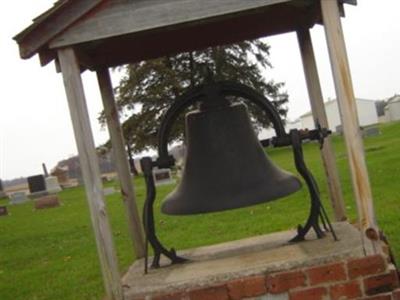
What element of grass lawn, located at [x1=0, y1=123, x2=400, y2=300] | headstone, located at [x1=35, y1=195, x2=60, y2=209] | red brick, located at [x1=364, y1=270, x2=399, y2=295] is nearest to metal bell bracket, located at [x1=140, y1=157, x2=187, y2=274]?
red brick, located at [x1=364, y1=270, x2=399, y2=295]

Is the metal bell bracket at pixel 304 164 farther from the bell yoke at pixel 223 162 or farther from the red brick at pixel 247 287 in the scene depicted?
the red brick at pixel 247 287

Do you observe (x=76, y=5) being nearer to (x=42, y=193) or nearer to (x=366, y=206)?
(x=366, y=206)

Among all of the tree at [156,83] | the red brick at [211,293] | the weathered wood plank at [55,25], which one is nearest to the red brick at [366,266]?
the red brick at [211,293]

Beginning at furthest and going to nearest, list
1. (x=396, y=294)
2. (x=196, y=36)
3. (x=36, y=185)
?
(x=36, y=185) < (x=196, y=36) < (x=396, y=294)

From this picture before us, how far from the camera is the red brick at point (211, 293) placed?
3.57 metres

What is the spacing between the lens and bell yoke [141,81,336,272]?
13.5 feet

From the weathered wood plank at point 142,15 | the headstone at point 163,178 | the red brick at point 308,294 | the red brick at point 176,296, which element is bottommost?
the headstone at point 163,178

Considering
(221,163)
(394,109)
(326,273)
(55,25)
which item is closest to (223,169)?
(221,163)

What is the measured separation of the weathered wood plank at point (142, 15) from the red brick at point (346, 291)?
1723 millimetres

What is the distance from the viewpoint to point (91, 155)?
3.68 m

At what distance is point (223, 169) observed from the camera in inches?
166

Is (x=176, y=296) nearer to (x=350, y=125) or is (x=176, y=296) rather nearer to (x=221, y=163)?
(x=221, y=163)

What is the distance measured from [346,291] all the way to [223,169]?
1.20m

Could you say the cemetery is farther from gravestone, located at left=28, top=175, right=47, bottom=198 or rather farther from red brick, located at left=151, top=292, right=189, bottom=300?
gravestone, located at left=28, top=175, right=47, bottom=198
